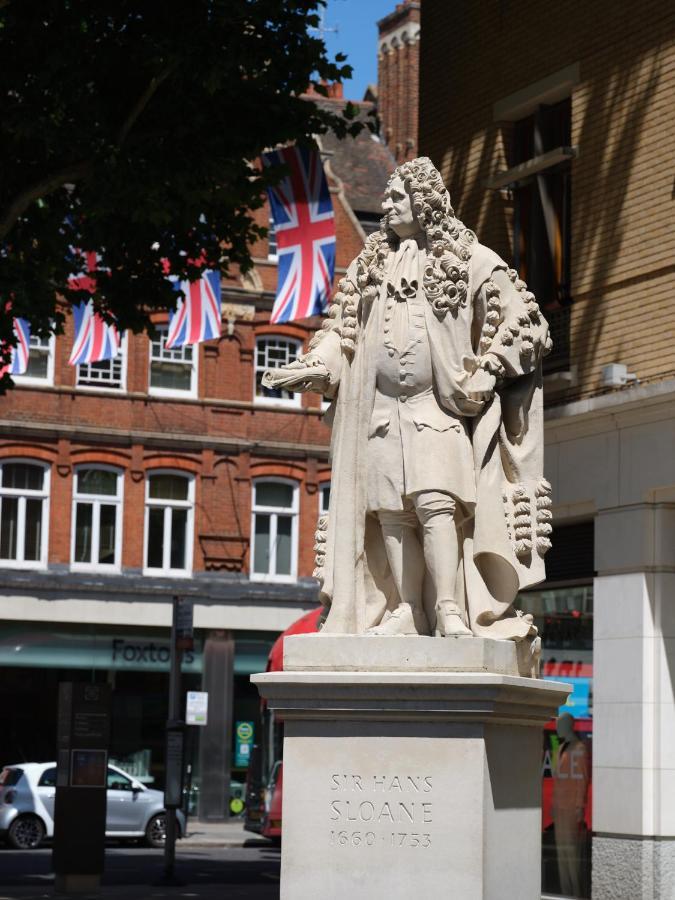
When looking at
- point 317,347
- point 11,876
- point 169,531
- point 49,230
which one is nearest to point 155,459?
point 169,531

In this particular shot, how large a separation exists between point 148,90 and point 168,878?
10.2 m

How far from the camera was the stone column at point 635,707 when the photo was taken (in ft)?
55.3

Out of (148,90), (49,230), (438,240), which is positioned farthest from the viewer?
(49,230)

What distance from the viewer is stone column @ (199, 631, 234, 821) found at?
4138 cm

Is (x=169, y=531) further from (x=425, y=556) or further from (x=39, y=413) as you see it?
(x=425, y=556)

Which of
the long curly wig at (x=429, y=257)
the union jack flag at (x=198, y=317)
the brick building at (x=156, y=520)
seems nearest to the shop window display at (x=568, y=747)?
the long curly wig at (x=429, y=257)

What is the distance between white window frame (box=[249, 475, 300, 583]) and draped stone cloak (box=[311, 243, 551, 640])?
34473 millimetres

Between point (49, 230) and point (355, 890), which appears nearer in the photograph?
point (355, 890)

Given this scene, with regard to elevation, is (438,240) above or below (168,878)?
above

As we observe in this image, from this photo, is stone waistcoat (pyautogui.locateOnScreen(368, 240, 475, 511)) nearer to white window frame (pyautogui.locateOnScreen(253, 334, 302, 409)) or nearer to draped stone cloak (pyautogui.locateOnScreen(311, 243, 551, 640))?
draped stone cloak (pyautogui.locateOnScreen(311, 243, 551, 640))

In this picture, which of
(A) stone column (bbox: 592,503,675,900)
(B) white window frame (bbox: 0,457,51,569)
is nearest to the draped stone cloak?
(A) stone column (bbox: 592,503,675,900)

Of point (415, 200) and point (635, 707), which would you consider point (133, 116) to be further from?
point (415, 200)

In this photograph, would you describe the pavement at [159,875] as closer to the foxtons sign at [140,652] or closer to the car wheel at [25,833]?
the car wheel at [25,833]

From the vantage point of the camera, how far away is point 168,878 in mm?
23328
